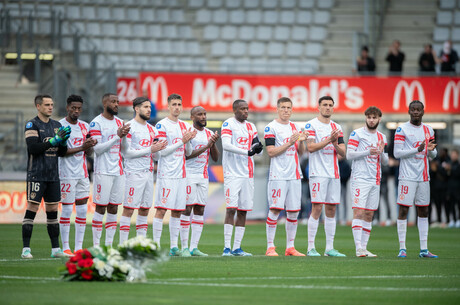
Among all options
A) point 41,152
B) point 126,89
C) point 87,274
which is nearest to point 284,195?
point 41,152

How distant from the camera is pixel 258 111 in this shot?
2609cm

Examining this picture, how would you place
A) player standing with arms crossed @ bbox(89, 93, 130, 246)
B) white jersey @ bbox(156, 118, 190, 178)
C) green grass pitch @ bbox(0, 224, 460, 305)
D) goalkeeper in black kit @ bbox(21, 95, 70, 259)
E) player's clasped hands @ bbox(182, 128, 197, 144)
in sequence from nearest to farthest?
green grass pitch @ bbox(0, 224, 460, 305)
goalkeeper in black kit @ bbox(21, 95, 70, 259)
player's clasped hands @ bbox(182, 128, 197, 144)
player standing with arms crossed @ bbox(89, 93, 130, 246)
white jersey @ bbox(156, 118, 190, 178)

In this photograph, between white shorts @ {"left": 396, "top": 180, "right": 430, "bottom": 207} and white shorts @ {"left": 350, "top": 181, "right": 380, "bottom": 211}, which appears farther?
white shorts @ {"left": 396, "top": 180, "right": 430, "bottom": 207}

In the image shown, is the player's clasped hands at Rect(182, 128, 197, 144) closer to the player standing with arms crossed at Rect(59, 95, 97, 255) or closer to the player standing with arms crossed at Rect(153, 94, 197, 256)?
the player standing with arms crossed at Rect(153, 94, 197, 256)

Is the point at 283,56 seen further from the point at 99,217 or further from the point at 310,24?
the point at 99,217

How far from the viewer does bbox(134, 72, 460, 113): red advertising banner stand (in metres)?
25.8

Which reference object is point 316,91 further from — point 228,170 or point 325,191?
point 228,170

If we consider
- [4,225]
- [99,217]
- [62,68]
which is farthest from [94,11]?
[99,217]

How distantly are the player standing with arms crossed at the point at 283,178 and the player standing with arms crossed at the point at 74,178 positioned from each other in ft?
9.65

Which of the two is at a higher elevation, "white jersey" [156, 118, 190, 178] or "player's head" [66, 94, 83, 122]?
"player's head" [66, 94, 83, 122]

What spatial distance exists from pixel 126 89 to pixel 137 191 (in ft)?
40.4

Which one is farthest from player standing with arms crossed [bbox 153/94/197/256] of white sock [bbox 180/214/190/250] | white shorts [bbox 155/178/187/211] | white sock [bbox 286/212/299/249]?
white sock [bbox 286/212/299/249]

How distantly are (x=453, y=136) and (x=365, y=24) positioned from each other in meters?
5.57

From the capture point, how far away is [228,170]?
14.1 meters
